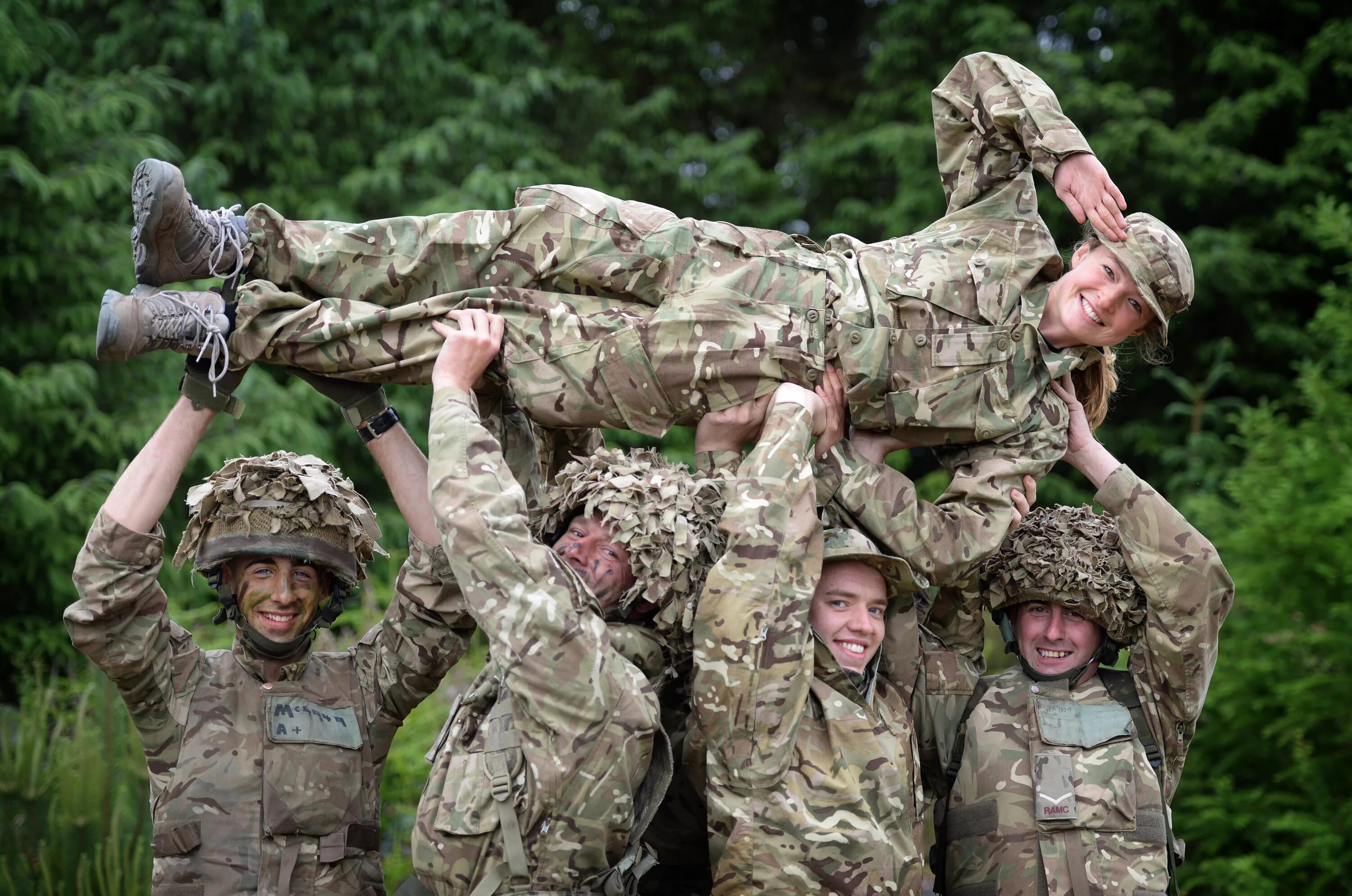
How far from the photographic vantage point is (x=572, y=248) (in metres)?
4.34

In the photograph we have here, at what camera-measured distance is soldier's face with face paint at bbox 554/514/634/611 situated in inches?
160

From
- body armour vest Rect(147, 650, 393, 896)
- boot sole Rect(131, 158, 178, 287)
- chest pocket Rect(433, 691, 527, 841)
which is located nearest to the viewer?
chest pocket Rect(433, 691, 527, 841)

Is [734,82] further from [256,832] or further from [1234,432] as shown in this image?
[256,832]

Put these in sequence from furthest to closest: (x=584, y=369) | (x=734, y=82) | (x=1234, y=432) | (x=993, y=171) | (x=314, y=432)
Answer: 1. (x=734, y=82)
2. (x=1234, y=432)
3. (x=314, y=432)
4. (x=993, y=171)
5. (x=584, y=369)

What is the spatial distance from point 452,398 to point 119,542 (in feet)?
3.69

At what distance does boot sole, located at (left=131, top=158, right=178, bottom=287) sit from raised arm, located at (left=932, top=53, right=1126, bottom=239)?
237cm

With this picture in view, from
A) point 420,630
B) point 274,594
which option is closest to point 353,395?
point 274,594

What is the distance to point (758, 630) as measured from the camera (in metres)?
3.85

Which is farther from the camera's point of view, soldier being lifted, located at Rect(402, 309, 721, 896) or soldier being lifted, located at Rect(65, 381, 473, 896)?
soldier being lifted, located at Rect(65, 381, 473, 896)

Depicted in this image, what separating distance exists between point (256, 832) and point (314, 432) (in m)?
6.13

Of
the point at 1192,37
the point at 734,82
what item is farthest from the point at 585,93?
the point at 1192,37

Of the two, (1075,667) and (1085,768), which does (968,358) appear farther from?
(1085,768)

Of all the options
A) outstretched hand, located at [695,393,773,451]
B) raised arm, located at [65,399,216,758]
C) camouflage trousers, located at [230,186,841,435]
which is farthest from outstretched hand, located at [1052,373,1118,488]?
raised arm, located at [65,399,216,758]

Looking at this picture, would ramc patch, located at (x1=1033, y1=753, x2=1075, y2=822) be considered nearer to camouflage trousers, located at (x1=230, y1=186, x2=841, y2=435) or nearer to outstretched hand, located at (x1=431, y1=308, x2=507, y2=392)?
camouflage trousers, located at (x1=230, y1=186, x2=841, y2=435)
